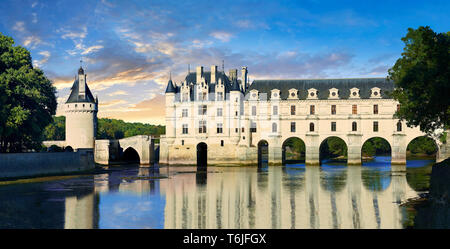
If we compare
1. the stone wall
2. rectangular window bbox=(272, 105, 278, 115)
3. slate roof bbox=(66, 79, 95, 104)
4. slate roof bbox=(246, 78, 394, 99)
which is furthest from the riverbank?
slate roof bbox=(66, 79, 95, 104)

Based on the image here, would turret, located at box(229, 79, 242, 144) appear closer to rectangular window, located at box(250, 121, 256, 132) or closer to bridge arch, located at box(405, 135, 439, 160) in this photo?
rectangular window, located at box(250, 121, 256, 132)

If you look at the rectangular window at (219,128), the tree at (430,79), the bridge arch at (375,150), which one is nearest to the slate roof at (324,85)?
the rectangular window at (219,128)

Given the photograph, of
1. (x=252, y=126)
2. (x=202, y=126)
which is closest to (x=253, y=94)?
(x=252, y=126)

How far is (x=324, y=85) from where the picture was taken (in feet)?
227

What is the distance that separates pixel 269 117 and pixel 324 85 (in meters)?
9.67

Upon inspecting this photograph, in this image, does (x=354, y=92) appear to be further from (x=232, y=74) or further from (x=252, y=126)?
(x=232, y=74)

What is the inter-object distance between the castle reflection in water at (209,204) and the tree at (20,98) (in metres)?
6.83

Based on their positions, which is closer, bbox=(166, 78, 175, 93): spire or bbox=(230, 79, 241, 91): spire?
bbox=(230, 79, 241, 91): spire

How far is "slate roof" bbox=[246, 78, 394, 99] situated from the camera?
6669 centimetres

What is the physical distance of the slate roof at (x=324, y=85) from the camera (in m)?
66.7

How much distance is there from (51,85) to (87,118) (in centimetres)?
2340

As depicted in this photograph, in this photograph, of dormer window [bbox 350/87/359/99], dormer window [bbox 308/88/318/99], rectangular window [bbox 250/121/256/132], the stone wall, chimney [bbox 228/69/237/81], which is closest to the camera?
the stone wall

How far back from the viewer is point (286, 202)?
29.5 m

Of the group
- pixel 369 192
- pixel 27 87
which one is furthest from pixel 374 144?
pixel 27 87
